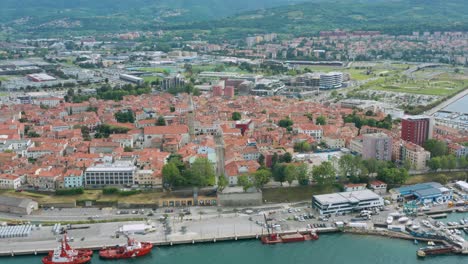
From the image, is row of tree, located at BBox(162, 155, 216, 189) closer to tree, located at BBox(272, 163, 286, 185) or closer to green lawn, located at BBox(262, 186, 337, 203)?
green lawn, located at BBox(262, 186, 337, 203)

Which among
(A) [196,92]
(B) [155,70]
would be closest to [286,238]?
(A) [196,92]

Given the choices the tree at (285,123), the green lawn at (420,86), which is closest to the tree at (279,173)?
the tree at (285,123)

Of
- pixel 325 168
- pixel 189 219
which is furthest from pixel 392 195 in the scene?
pixel 189 219

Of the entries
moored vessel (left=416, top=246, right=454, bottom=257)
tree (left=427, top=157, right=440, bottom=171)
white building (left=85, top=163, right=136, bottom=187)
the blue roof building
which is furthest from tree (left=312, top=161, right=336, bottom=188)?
white building (left=85, top=163, right=136, bottom=187)

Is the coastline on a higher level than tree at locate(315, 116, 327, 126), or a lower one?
lower

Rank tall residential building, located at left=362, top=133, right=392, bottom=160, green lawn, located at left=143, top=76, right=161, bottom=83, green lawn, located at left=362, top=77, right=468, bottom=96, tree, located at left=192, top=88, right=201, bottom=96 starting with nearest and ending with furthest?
1. tall residential building, located at left=362, top=133, right=392, bottom=160
2. tree, located at left=192, top=88, right=201, bottom=96
3. green lawn, located at left=362, top=77, right=468, bottom=96
4. green lawn, located at left=143, top=76, right=161, bottom=83

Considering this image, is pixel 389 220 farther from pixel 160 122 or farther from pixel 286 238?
pixel 160 122

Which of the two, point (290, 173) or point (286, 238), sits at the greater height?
point (290, 173)
